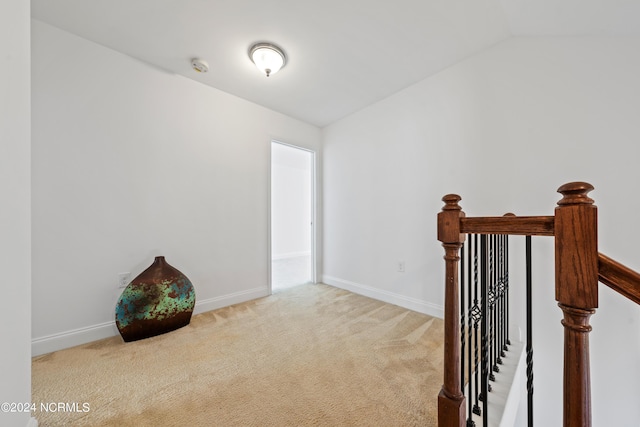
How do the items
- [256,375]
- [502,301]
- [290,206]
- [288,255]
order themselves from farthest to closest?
[290,206] < [288,255] < [502,301] < [256,375]

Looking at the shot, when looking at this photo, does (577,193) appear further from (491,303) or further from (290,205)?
(290,205)

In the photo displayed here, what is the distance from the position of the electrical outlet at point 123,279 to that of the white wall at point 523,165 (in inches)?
94.3

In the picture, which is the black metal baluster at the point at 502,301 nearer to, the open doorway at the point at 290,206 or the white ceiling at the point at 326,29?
the white ceiling at the point at 326,29

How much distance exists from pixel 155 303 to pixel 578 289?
2477 millimetres

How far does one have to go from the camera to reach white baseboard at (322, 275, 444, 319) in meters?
2.37

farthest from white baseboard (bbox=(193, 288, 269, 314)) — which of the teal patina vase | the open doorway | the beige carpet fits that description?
the open doorway

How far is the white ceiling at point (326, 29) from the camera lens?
1.67 m

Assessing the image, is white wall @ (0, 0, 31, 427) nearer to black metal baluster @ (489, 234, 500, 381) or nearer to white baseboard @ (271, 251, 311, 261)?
black metal baluster @ (489, 234, 500, 381)

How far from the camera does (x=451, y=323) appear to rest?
99cm

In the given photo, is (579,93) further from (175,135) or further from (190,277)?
(190,277)

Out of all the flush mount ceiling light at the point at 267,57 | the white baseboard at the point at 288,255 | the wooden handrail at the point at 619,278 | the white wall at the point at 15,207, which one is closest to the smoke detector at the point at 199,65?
the flush mount ceiling light at the point at 267,57

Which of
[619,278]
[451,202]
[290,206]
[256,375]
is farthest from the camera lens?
[290,206]

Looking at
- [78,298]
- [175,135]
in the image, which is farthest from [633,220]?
[78,298]

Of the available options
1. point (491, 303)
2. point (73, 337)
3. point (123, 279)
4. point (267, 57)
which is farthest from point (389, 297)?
point (73, 337)
